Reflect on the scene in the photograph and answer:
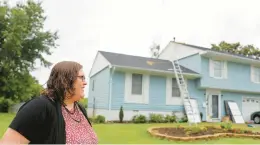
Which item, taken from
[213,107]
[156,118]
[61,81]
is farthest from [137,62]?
[61,81]

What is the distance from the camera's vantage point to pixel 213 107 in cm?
1848

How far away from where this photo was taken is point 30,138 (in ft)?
4.49

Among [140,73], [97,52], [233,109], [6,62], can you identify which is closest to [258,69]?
[233,109]

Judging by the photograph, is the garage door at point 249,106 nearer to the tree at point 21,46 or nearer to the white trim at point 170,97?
the white trim at point 170,97

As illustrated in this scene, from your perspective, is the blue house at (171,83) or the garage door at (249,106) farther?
the garage door at (249,106)

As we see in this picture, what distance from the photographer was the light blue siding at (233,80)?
17609 millimetres

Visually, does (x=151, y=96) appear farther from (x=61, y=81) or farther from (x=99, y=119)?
(x=61, y=81)

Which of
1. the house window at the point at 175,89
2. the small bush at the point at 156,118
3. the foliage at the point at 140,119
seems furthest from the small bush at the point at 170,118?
the house window at the point at 175,89

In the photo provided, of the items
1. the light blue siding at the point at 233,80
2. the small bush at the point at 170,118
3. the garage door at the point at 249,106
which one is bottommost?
the small bush at the point at 170,118

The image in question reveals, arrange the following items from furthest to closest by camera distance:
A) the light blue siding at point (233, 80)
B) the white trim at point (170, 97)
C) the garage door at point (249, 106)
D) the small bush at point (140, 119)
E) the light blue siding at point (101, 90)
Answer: the garage door at point (249, 106)
the light blue siding at point (233, 80)
the white trim at point (170, 97)
the light blue siding at point (101, 90)
the small bush at point (140, 119)

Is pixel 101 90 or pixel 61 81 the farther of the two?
pixel 101 90

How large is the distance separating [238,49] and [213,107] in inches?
922

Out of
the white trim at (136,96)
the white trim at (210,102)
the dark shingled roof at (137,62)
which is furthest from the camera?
the white trim at (210,102)

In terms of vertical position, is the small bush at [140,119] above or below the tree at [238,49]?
below
